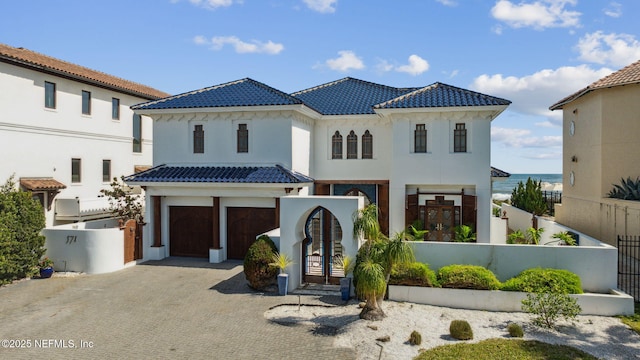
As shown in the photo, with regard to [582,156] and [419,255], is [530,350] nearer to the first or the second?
[419,255]

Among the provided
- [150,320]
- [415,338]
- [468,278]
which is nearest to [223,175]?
[150,320]

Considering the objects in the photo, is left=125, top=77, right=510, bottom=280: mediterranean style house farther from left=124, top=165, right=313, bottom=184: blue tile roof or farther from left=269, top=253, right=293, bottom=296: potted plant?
left=269, top=253, right=293, bottom=296: potted plant

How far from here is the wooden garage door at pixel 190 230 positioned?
21.5 m

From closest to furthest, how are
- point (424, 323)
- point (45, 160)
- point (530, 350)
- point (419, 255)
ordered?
point (530, 350) < point (424, 323) < point (419, 255) < point (45, 160)

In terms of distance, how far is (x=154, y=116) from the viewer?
72.7ft

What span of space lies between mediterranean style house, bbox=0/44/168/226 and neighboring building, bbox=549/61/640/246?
28147mm

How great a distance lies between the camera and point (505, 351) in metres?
10.6

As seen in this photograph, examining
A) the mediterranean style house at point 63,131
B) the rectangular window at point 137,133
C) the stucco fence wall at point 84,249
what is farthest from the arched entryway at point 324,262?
the rectangular window at point 137,133

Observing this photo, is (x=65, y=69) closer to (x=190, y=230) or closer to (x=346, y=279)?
(x=190, y=230)

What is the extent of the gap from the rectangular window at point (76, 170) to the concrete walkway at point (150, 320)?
9639mm

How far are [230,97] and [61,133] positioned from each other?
11017 mm

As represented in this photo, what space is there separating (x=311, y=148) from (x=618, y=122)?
15.7 meters

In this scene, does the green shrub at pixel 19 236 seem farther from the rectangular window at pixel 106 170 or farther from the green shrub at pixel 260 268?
the green shrub at pixel 260 268

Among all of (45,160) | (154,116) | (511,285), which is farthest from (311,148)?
(45,160)
